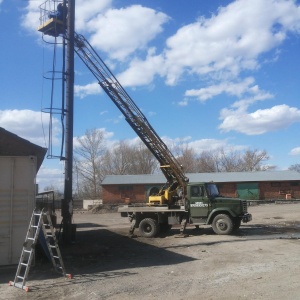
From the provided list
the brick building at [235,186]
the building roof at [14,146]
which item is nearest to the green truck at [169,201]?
the building roof at [14,146]

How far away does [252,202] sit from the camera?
50906mm

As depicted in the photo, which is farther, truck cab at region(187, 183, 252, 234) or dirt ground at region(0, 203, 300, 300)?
truck cab at region(187, 183, 252, 234)

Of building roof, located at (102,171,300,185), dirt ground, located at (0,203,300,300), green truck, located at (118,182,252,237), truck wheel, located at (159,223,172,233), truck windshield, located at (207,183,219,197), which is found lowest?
dirt ground, located at (0,203,300,300)

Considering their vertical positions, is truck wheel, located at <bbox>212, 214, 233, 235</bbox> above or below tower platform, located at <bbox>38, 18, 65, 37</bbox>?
below

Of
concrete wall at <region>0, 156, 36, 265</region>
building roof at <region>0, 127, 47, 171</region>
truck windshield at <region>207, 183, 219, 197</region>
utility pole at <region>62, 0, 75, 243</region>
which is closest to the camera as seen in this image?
concrete wall at <region>0, 156, 36, 265</region>

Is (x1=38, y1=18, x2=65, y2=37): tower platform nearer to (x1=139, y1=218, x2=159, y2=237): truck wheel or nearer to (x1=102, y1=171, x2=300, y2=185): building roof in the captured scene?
(x1=139, y1=218, x2=159, y2=237): truck wheel

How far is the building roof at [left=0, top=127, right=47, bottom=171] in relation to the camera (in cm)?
1179

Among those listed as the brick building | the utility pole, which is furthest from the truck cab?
the brick building

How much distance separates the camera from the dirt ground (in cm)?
841

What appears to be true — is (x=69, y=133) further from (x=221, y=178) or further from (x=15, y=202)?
(x=221, y=178)

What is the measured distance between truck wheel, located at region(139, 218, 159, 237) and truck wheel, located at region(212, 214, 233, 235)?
2.88m

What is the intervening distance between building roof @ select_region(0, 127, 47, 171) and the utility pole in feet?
17.7

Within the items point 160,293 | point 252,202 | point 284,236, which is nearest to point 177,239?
point 284,236

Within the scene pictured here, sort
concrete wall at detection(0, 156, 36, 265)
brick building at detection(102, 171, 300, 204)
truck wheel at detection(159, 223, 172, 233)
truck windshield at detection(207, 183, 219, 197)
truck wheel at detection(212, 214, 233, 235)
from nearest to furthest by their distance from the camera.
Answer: concrete wall at detection(0, 156, 36, 265), truck wheel at detection(212, 214, 233, 235), truck windshield at detection(207, 183, 219, 197), truck wheel at detection(159, 223, 172, 233), brick building at detection(102, 171, 300, 204)
